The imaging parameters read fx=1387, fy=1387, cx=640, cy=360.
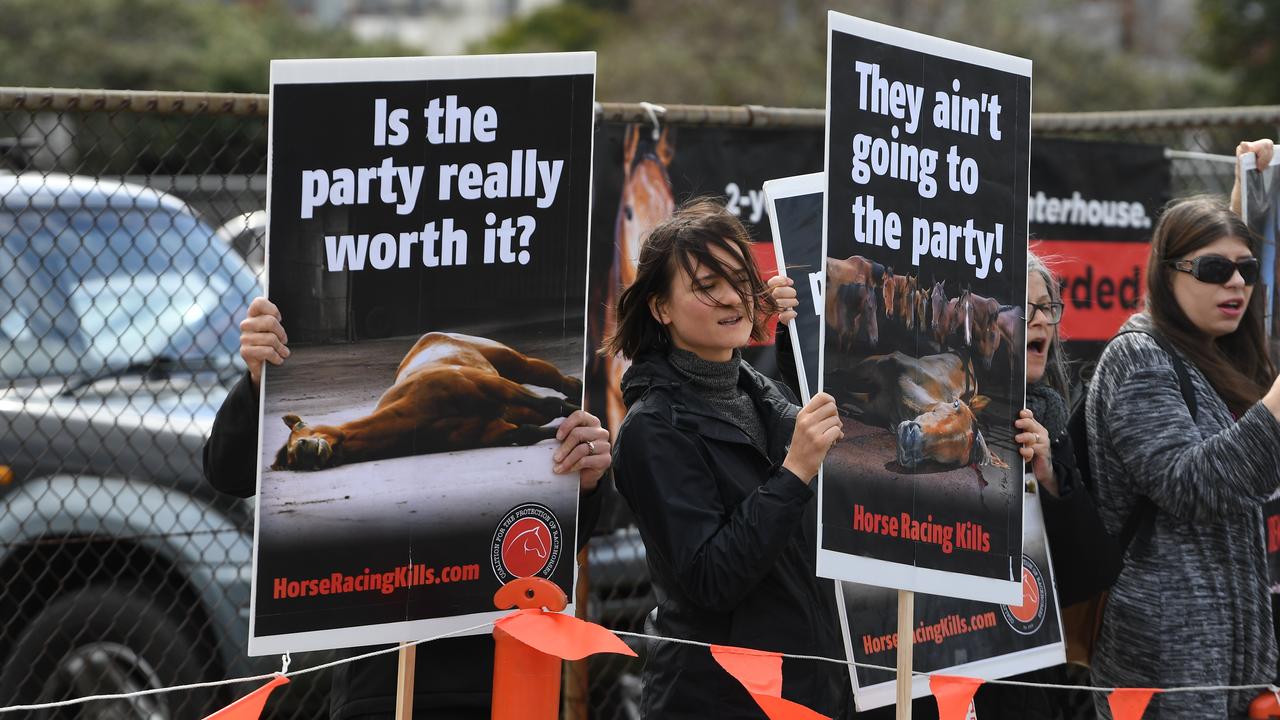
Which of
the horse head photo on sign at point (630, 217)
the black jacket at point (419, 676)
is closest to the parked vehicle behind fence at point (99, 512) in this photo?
the horse head photo on sign at point (630, 217)

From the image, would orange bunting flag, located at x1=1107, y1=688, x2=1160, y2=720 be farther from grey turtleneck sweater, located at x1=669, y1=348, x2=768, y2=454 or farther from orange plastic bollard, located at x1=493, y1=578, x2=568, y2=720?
orange plastic bollard, located at x1=493, y1=578, x2=568, y2=720

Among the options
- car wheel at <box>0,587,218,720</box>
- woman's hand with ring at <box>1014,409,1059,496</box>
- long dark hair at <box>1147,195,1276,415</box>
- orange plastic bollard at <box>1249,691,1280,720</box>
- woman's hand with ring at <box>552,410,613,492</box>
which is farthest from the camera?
Result: car wheel at <box>0,587,218,720</box>

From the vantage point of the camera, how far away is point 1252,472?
11.2ft

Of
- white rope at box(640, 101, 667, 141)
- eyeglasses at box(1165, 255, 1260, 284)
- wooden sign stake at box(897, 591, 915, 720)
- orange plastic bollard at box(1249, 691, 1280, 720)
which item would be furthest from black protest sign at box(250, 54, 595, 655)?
orange plastic bollard at box(1249, 691, 1280, 720)

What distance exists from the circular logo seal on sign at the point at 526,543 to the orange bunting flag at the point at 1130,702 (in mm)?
1514

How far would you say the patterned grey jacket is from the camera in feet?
11.3

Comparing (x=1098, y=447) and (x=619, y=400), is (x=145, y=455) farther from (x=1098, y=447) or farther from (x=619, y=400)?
Result: (x=1098, y=447)

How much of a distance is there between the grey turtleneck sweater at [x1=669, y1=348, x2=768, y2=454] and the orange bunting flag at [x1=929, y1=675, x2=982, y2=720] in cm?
73

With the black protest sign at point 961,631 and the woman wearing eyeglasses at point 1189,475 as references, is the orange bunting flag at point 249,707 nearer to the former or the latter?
the black protest sign at point 961,631

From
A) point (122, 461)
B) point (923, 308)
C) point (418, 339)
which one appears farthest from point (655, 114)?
point (122, 461)

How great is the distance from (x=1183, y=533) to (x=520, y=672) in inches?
70.5

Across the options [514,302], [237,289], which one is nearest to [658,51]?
[237,289]

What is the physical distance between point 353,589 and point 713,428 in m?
0.84

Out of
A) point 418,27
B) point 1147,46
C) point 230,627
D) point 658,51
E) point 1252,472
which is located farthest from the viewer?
Result: point 418,27
